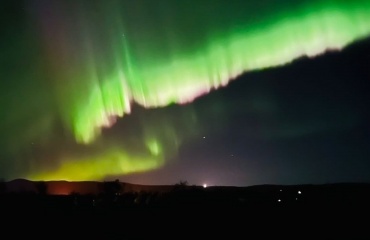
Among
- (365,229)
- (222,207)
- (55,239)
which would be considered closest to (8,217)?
(55,239)

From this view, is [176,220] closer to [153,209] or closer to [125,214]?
[125,214]

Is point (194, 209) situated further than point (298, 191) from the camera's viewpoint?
No

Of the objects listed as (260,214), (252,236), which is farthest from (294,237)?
(260,214)

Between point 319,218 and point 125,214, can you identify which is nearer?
point 319,218

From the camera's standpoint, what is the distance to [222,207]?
2308cm

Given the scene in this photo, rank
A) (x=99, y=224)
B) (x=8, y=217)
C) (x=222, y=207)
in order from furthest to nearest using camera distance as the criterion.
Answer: (x=222, y=207)
(x=8, y=217)
(x=99, y=224)

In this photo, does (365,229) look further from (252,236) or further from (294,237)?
(252,236)

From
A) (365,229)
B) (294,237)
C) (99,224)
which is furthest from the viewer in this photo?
(99,224)

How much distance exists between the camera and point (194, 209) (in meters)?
22.4

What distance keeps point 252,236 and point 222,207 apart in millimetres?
8084

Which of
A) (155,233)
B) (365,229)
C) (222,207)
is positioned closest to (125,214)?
(222,207)

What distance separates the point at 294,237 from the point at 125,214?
29.1 feet

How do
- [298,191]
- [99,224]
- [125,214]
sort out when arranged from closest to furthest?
[99,224] < [125,214] < [298,191]

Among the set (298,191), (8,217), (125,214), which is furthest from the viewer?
(298,191)
